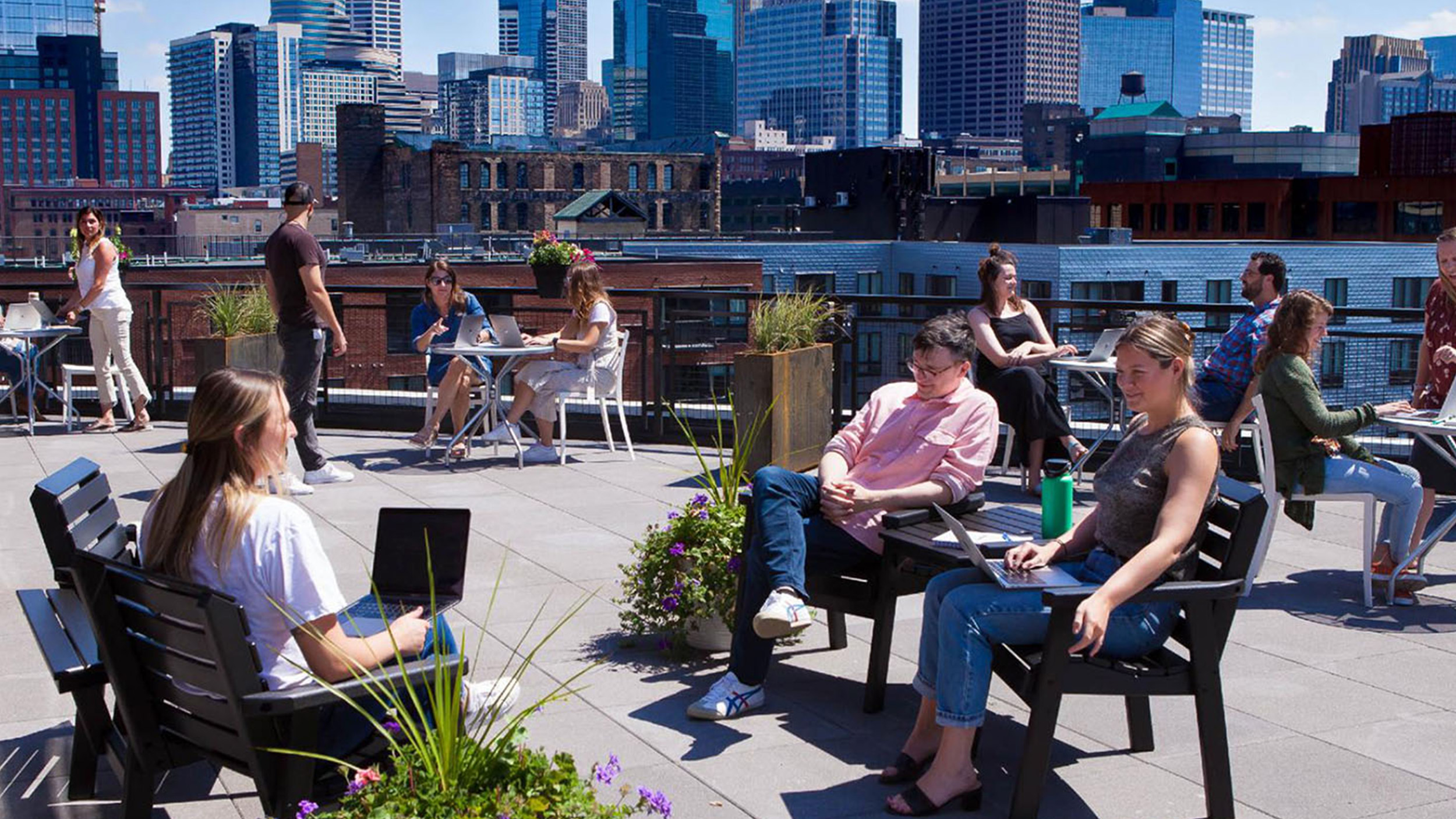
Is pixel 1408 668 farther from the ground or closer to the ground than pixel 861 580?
closer to the ground

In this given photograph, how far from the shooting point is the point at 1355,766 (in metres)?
4.50

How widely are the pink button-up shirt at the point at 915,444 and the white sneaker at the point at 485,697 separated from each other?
1.45 metres

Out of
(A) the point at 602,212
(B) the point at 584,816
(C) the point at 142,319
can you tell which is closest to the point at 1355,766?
(B) the point at 584,816

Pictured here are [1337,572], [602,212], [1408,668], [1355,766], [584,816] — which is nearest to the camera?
[584,816]

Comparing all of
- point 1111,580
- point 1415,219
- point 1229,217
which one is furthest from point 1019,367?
point 1415,219

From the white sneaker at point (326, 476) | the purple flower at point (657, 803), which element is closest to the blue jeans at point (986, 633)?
the purple flower at point (657, 803)

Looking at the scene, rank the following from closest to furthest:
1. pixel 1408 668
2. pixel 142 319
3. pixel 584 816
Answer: pixel 584 816 → pixel 1408 668 → pixel 142 319

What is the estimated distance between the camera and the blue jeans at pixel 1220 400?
773cm

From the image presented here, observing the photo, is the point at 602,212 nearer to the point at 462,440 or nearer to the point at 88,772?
the point at 462,440

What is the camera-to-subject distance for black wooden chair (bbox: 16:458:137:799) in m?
3.87

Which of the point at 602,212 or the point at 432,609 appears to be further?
the point at 602,212

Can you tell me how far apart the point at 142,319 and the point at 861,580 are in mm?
10374

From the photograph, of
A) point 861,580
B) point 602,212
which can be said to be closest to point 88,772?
point 861,580

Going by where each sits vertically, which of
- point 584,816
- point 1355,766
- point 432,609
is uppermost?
point 432,609
